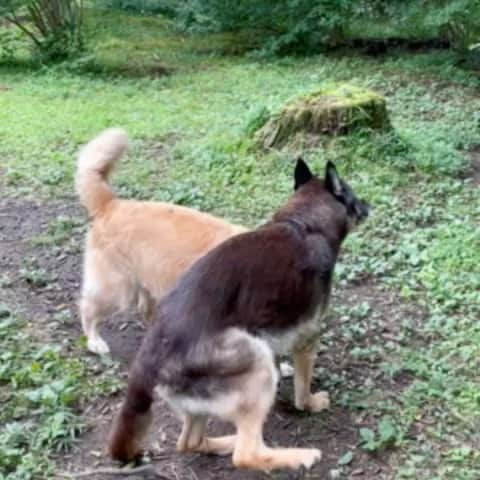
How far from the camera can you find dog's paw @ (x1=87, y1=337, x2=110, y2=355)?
465 cm

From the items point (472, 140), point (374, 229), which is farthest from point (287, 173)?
point (472, 140)

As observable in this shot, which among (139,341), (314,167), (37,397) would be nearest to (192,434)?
(37,397)

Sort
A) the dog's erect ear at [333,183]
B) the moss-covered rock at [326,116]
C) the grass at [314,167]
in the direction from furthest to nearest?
the moss-covered rock at [326,116]
the dog's erect ear at [333,183]
the grass at [314,167]

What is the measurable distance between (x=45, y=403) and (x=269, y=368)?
1.15 meters

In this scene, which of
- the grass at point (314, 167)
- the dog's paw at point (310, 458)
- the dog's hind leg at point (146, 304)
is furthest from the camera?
the dog's hind leg at point (146, 304)

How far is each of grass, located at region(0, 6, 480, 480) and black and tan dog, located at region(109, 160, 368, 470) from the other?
0.49 metres

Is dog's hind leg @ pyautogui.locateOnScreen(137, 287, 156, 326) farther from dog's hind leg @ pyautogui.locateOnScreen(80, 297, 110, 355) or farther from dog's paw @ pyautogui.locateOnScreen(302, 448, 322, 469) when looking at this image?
dog's paw @ pyautogui.locateOnScreen(302, 448, 322, 469)

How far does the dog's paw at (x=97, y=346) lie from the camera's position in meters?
4.65

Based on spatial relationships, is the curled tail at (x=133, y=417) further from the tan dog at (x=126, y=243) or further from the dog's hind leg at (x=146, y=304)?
the dog's hind leg at (x=146, y=304)

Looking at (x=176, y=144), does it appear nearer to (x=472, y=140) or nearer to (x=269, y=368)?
(x=472, y=140)

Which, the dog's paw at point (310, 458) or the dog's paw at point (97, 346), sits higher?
the dog's paw at point (310, 458)

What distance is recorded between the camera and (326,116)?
25.5 feet

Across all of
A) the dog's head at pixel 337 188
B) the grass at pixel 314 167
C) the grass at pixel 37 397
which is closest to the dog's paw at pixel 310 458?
the grass at pixel 314 167

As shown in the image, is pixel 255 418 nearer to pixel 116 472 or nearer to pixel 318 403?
pixel 116 472
